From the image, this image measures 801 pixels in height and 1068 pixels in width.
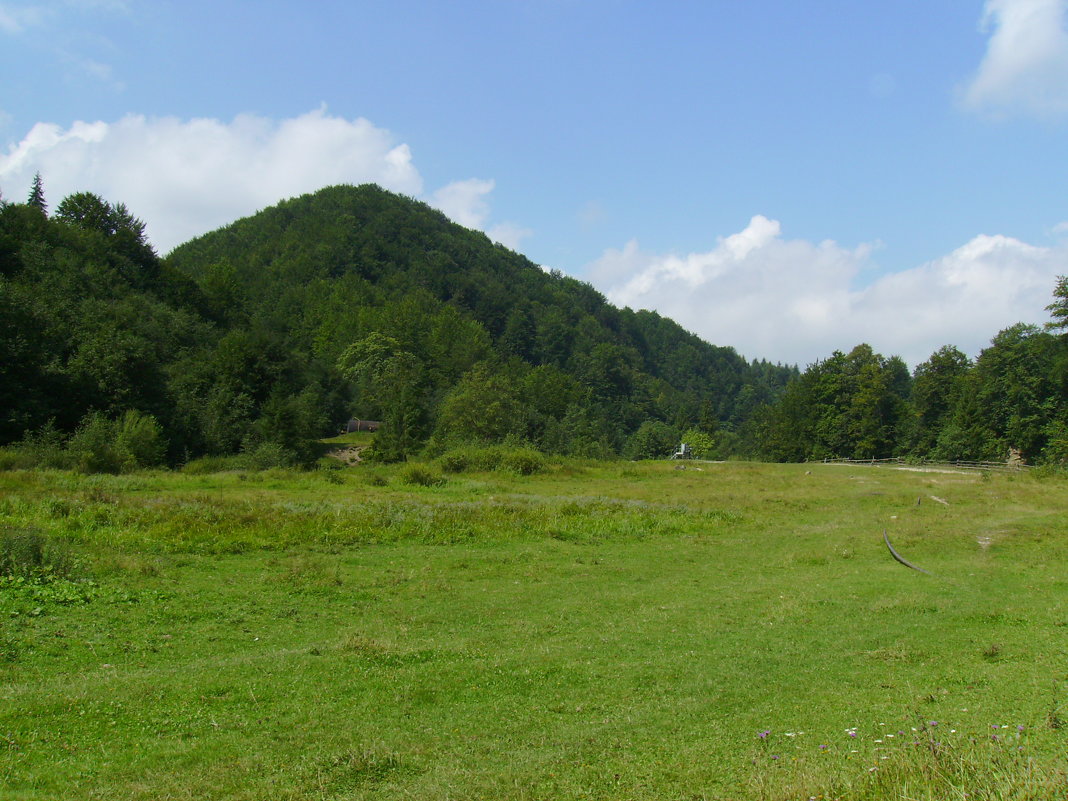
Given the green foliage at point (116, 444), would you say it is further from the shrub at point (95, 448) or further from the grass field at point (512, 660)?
the grass field at point (512, 660)

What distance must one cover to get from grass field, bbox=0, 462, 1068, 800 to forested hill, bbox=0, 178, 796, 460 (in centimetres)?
3555

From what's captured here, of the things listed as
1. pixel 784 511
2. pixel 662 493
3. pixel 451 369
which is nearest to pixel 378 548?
pixel 784 511

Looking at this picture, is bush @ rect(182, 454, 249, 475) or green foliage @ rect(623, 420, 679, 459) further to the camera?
green foliage @ rect(623, 420, 679, 459)

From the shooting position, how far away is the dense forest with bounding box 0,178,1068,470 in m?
53.2

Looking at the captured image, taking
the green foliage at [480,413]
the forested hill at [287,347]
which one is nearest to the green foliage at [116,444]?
the forested hill at [287,347]

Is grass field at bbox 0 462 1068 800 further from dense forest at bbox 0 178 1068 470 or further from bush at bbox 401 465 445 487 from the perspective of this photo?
dense forest at bbox 0 178 1068 470

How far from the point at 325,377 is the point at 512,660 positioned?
98223 millimetres

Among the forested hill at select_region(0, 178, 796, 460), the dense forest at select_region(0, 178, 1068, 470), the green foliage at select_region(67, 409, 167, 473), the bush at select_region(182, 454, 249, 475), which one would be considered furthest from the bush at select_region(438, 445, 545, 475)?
the green foliage at select_region(67, 409, 167, 473)

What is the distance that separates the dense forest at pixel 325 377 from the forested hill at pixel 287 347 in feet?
0.86

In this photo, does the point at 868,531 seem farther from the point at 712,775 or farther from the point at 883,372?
the point at 883,372

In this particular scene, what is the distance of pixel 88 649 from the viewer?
1047 cm

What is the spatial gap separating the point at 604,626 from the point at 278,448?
4796cm

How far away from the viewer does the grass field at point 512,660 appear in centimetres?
632

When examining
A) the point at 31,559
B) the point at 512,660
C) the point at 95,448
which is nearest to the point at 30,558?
the point at 31,559
